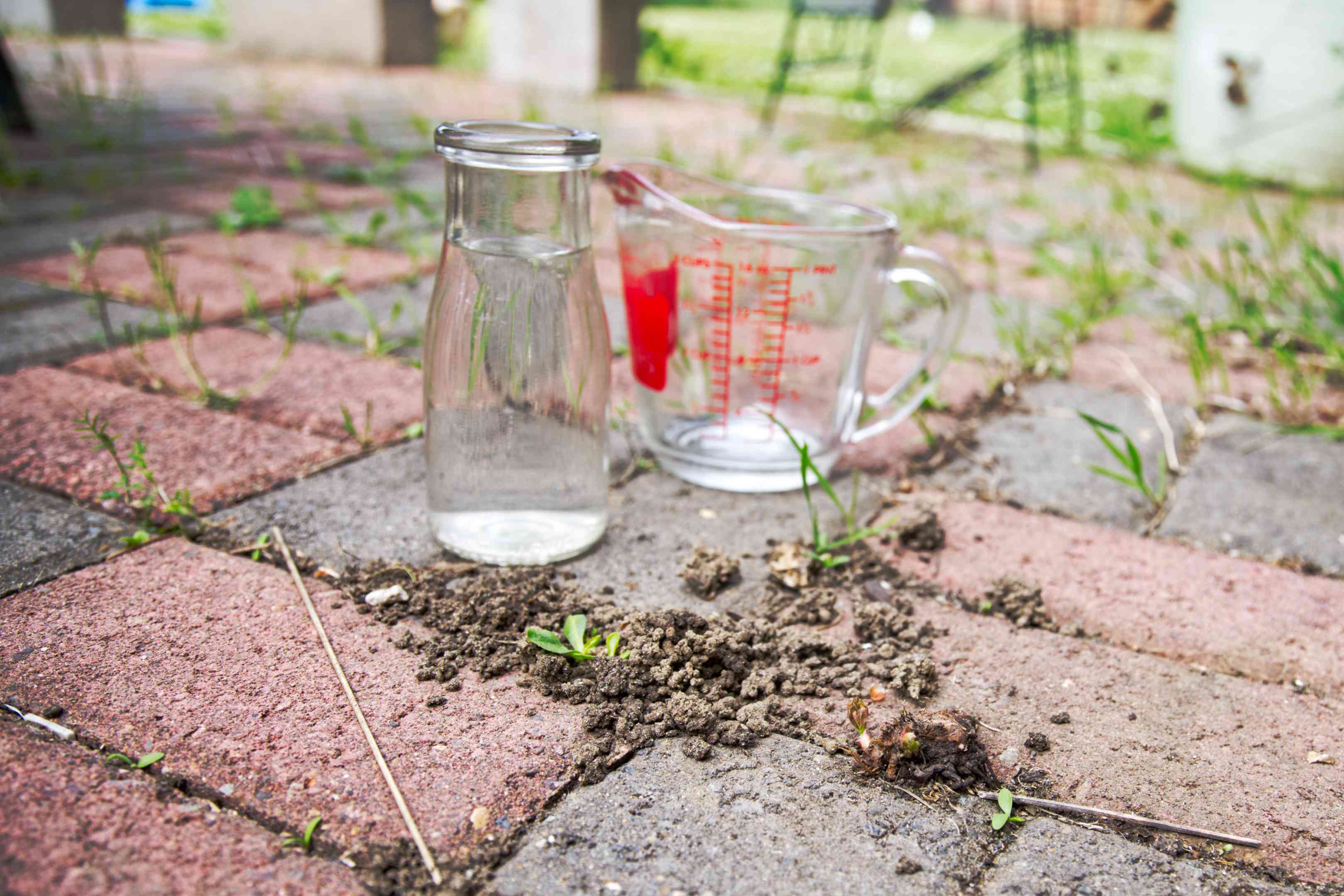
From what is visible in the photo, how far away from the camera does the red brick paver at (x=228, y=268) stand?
2.02 metres

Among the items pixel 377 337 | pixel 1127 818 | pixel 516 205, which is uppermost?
pixel 516 205

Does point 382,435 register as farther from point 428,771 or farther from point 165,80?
point 165,80

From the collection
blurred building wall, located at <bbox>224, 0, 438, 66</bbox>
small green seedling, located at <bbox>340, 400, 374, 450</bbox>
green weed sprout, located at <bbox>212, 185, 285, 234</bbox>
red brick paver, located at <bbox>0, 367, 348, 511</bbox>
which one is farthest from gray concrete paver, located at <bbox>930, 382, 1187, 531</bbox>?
blurred building wall, located at <bbox>224, 0, 438, 66</bbox>

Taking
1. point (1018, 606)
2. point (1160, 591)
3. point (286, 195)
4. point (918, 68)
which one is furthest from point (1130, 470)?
point (918, 68)

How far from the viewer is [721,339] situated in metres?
1.39

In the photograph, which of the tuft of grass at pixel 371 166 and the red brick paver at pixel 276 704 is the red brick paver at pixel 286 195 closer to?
the tuft of grass at pixel 371 166

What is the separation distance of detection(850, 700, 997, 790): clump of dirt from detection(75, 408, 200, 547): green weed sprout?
792 millimetres

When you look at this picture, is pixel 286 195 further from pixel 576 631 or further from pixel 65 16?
pixel 65 16

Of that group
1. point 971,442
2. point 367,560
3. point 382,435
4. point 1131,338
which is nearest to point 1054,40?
point 1131,338

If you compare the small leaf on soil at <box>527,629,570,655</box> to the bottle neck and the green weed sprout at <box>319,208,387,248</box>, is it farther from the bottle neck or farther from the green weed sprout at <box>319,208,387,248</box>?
the green weed sprout at <box>319,208,387,248</box>

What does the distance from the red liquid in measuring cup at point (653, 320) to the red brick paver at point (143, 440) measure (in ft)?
1.41

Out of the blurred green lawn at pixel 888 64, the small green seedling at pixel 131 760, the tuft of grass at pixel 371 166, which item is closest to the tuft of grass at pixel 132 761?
the small green seedling at pixel 131 760

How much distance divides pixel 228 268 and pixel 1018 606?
5.82 ft

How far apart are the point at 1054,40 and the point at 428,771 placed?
14.5 feet
